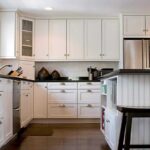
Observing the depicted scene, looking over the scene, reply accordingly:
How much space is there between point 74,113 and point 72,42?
1537 millimetres

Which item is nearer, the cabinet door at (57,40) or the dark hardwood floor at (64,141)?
the dark hardwood floor at (64,141)

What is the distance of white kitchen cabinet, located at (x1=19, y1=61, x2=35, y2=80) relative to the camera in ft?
19.3

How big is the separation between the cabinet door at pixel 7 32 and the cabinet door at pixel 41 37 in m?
0.65

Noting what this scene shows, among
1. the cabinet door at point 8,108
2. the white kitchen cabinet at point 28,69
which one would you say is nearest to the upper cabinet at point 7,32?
the white kitchen cabinet at point 28,69

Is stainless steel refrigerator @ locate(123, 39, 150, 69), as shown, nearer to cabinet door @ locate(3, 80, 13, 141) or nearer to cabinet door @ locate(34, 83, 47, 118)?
cabinet door @ locate(34, 83, 47, 118)

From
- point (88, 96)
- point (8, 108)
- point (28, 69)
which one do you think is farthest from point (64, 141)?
point (28, 69)

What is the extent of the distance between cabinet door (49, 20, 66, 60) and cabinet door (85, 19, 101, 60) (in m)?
0.50

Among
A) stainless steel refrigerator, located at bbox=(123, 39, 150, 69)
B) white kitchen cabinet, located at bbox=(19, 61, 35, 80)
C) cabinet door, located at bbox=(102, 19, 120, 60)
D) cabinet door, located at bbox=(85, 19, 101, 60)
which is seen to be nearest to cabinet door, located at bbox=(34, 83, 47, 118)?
white kitchen cabinet, located at bbox=(19, 61, 35, 80)

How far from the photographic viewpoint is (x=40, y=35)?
20.1 ft

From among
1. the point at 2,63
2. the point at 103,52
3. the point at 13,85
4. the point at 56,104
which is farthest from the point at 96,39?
the point at 13,85

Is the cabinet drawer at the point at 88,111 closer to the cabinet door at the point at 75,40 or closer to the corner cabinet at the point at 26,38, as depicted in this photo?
the cabinet door at the point at 75,40

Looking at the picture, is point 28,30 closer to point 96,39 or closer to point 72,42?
point 72,42

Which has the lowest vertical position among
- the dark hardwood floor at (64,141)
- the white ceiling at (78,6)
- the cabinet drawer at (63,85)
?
the dark hardwood floor at (64,141)

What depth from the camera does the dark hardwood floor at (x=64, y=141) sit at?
11.7 ft
